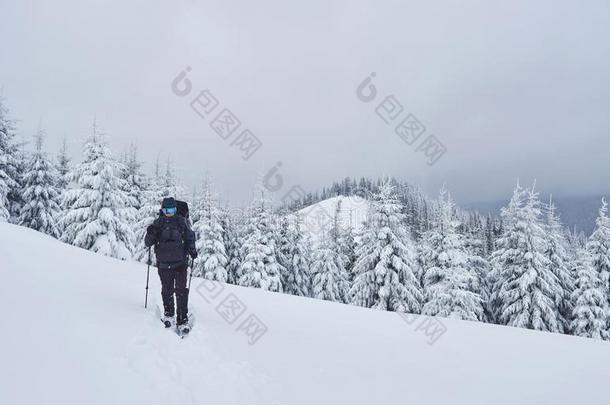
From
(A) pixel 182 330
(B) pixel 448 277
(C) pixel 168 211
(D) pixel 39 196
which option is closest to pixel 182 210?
(C) pixel 168 211

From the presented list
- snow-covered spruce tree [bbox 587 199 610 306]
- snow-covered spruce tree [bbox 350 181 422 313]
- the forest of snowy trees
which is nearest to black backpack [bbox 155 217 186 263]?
the forest of snowy trees

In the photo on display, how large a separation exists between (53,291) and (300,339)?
5.16 metres

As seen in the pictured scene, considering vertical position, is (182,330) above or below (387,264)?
below

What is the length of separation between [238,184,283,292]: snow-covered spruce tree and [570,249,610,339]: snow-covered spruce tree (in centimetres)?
2157

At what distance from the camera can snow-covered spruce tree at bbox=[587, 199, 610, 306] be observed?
27020 mm

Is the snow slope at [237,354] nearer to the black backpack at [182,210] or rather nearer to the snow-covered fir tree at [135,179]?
the black backpack at [182,210]

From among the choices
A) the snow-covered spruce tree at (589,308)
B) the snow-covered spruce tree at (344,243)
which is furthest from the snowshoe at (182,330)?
the snow-covered spruce tree at (344,243)

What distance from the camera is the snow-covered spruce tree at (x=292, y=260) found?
34.8m

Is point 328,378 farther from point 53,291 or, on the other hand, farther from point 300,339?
point 53,291

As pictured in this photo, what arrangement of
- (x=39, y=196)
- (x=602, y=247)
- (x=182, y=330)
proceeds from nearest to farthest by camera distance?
(x=182, y=330) → (x=602, y=247) → (x=39, y=196)

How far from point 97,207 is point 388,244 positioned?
20078 millimetres

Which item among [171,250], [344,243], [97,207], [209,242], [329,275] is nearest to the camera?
[171,250]

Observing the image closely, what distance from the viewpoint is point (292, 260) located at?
35.8 meters

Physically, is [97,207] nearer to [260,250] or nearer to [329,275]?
[260,250]
